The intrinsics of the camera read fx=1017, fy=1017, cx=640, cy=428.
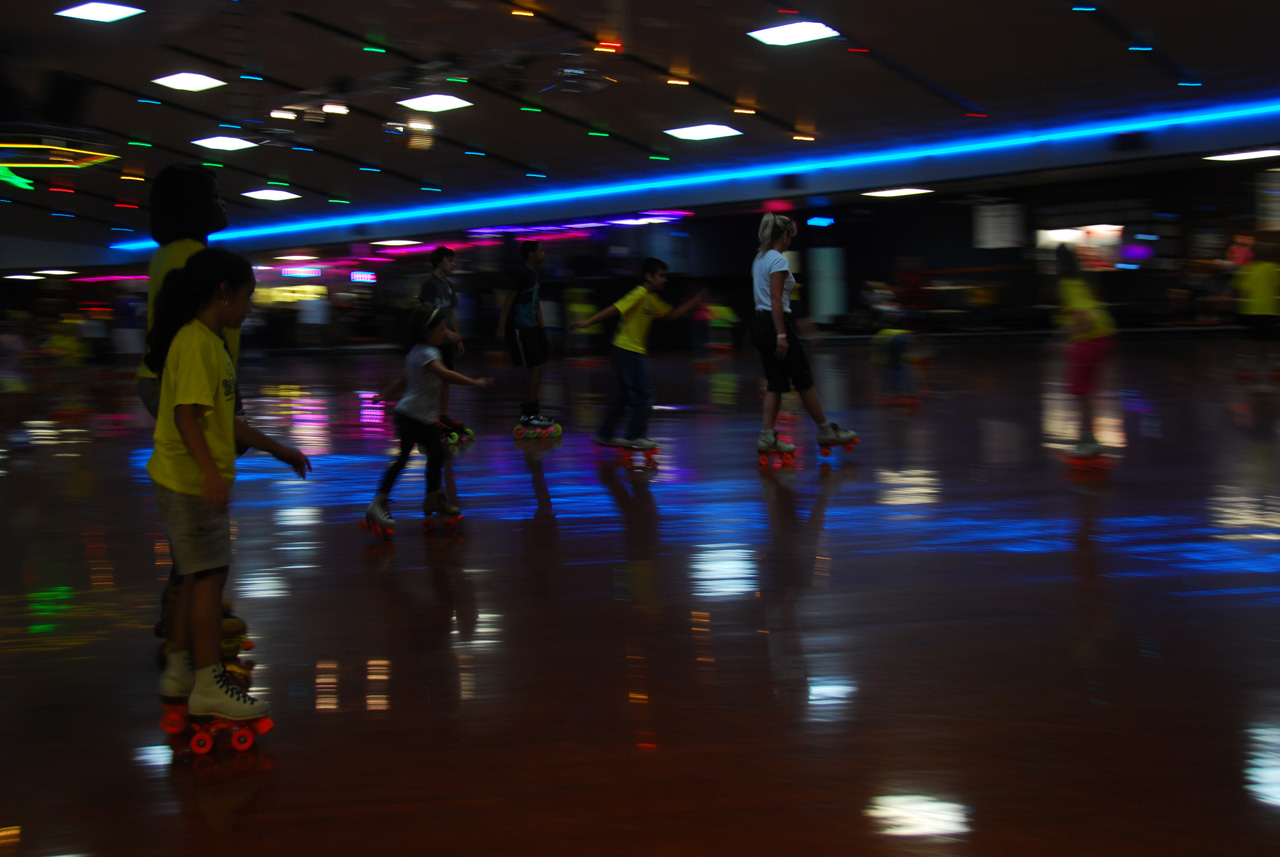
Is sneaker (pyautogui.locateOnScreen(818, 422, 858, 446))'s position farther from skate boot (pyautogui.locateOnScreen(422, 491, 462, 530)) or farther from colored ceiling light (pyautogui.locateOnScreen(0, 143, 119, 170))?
colored ceiling light (pyautogui.locateOnScreen(0, 143, 119, 170))

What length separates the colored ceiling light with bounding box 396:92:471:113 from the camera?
17047 mm

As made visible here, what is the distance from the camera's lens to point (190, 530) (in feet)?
7.98

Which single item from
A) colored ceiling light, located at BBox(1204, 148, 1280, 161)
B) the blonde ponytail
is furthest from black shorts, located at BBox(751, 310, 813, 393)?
colored ceiling light, located at BBox(1204, 148, 1280, 161)

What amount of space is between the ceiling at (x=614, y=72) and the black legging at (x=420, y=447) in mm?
6841

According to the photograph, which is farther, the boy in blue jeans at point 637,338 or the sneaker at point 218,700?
the boy in blue jeans at point 637,338

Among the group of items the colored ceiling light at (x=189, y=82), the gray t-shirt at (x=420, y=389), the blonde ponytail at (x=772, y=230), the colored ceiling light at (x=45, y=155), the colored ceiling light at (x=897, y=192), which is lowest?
the gray t-shirt at (x=420, y=389)

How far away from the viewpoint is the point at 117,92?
1759 centimetres

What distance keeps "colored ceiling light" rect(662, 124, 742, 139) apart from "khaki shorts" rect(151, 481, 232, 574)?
17130mm

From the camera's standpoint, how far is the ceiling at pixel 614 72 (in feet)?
42.3

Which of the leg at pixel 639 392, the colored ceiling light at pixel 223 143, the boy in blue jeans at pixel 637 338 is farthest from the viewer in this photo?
the colored ceiling light at pixel 223 143

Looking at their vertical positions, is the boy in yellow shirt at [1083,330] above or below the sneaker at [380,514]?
above

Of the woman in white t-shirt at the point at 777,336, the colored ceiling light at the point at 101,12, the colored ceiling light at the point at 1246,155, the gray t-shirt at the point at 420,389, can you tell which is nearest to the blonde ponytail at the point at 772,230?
the woman in white t-shirt at the point at 777,336

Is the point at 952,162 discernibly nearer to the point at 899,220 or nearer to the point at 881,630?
the point at 899,220

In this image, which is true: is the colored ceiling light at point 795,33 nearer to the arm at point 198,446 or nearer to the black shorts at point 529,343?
the black shorts at point 529,343
